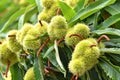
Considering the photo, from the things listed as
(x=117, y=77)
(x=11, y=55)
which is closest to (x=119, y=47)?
(x=117, y=77)

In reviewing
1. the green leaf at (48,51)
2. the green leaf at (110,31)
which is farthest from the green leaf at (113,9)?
the green leaf at (48,51)

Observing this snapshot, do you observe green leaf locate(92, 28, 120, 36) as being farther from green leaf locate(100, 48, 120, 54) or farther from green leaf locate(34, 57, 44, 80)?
green leaf locate(34, 57, 44, 80)


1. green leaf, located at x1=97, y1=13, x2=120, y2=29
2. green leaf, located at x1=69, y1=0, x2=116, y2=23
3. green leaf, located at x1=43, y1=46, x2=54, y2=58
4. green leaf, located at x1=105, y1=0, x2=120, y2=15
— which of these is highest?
green leaf, located at x1=69, y1=0, x2=116, y2=23

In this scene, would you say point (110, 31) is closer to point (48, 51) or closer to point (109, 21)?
point (109, 21)

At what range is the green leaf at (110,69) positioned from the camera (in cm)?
108

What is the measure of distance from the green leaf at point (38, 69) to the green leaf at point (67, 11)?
0.14 m

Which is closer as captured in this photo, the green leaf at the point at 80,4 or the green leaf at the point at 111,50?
the green leaf at the point at 111,50

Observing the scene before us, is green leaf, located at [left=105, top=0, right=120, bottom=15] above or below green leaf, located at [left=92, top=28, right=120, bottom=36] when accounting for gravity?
above

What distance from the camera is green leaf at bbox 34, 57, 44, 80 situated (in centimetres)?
113

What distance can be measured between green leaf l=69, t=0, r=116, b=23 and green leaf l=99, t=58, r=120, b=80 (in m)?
0.14

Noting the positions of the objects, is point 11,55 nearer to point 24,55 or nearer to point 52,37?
point 24,55

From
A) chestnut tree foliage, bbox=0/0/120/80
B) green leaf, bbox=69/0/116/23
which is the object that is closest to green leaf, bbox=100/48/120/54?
chestnut tree foliage, bbox=0/0/120/80

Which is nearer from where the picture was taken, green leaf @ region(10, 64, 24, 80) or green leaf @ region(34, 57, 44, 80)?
green leaf @ region(34, 57, 44, 80)

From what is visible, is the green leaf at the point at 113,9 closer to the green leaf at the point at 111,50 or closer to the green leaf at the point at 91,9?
the green leaf at the point at 91,9
